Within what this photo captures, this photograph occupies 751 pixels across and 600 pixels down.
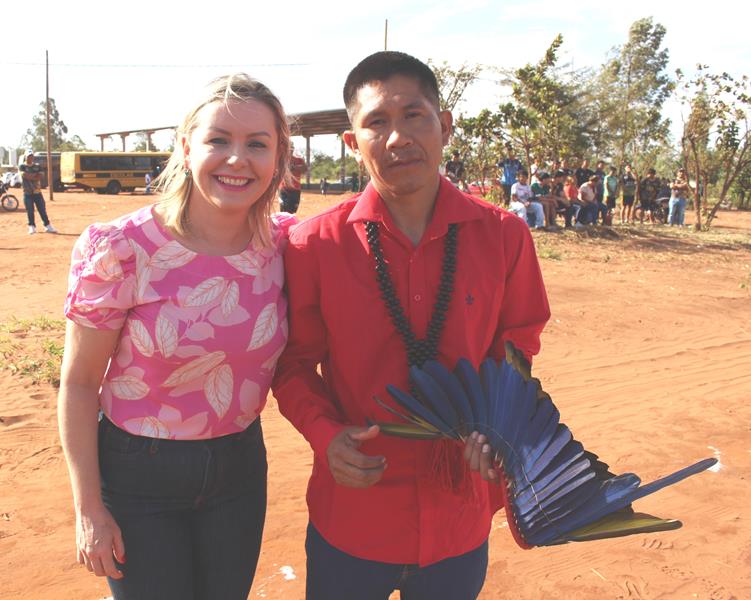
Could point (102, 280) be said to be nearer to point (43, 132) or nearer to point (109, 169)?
point (109, 169)

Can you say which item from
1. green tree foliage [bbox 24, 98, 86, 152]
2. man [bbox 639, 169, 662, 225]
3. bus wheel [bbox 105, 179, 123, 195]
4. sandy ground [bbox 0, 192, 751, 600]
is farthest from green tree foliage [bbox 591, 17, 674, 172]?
green tree foliage [bbox 24, 98, 86, 152]

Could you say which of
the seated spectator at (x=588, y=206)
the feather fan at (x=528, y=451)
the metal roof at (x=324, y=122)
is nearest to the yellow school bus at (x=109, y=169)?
the metal roof at (x=324, y=122)

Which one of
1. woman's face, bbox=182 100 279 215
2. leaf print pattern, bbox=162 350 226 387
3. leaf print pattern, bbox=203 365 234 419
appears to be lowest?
leaf print pattern, bbox=203 365 234 419

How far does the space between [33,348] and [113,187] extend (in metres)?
29.0

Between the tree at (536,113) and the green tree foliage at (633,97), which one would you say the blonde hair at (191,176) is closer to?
the tree at (536,113)

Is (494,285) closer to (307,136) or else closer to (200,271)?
(200,271)

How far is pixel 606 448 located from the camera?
4.64 metres

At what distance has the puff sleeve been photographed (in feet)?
5.38

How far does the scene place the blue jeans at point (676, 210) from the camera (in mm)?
19016

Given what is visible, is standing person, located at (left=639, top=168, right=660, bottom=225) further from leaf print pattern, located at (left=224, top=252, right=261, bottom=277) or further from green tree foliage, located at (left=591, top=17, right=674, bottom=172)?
leaf print pattern, located at (left=224, top=252, right=261, bottom=277)

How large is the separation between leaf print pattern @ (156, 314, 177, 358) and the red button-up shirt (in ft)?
1.03

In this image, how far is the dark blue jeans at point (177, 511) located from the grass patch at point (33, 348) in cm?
402

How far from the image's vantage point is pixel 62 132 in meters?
74.7

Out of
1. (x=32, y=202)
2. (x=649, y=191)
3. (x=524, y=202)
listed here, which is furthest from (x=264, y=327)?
(x=649, y=191)
